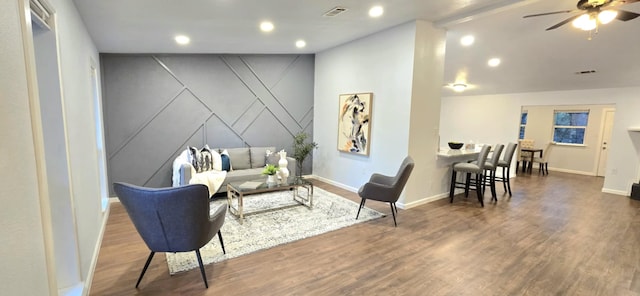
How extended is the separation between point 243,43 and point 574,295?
5064 millimetres

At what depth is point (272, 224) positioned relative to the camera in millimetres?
3723

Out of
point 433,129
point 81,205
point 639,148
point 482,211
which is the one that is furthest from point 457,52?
point 81,205

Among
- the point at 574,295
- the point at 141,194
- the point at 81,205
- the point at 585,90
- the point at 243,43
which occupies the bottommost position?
the point at 574,295

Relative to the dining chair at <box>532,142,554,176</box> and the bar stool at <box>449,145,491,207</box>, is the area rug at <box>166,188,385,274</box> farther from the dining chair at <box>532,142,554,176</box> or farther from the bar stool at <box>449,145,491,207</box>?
the dining chair at <box>532,142,554,176</box>

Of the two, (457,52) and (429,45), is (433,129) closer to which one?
(429,45)

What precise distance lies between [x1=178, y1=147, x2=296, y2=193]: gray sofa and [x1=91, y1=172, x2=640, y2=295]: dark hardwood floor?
1692mm

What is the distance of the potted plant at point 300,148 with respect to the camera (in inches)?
239

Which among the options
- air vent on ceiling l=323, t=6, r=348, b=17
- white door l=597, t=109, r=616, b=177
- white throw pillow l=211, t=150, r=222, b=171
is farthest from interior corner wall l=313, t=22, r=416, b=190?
white door l=597, t=109, r=616, b=177

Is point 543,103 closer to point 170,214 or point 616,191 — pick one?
point 616,191

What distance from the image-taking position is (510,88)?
7.23 m

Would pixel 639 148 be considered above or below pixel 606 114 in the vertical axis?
below

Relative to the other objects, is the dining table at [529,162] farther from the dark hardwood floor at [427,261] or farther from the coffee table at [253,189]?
the coffee table at [253,189]

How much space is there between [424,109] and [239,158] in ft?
11.2

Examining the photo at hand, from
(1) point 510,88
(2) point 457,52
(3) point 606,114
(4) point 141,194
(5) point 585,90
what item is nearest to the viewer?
(4) point 141,194
